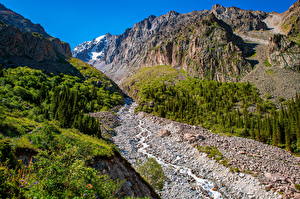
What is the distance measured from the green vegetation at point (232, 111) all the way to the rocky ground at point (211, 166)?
12507mm

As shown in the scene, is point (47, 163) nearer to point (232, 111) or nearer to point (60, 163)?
point (60, 163)

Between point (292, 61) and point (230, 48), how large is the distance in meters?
35.6

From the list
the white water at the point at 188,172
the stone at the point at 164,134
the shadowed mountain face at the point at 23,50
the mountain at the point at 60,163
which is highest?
the shadowed mountain face at the point at 23,50

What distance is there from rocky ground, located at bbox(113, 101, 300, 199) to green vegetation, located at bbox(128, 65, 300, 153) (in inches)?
492

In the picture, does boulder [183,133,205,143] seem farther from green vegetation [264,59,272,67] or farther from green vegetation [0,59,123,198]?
green vegetation [264,59,272,67]

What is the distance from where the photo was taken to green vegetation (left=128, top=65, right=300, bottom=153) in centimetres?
4866

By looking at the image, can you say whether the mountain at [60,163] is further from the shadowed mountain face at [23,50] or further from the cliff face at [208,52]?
the cliff face at [208,52]

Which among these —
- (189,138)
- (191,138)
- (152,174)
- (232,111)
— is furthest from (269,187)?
(232,111)

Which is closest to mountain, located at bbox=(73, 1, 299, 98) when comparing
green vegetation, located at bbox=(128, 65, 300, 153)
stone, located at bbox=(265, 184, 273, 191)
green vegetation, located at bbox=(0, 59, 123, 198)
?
green vegetation, located at bbox=(128, 65, 300, 153)

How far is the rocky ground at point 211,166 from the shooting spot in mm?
24578

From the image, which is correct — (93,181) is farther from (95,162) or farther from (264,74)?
(264,74)

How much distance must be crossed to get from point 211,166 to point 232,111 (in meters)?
45.5

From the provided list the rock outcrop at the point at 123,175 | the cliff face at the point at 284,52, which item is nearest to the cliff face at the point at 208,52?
the cliff face at the point at 284,52

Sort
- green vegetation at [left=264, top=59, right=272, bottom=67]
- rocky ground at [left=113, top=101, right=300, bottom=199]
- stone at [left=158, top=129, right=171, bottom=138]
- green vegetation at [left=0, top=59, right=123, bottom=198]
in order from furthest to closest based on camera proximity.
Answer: green vegetation at [left=264, top=59, right=272, bottom=67] → stone at [left=158, top=129, right=171, bottom=138] → rocky ground at [left=113, top=101, right=300, bottom=199] → green vegetation at [left=0, top=59, right=123, bottom=198]
